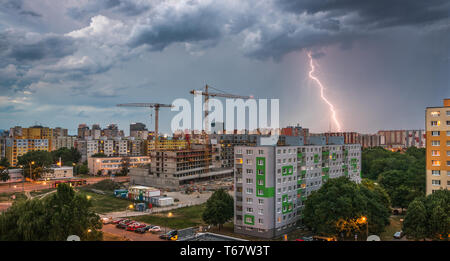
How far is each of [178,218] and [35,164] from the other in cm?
3111

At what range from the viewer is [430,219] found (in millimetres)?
15430

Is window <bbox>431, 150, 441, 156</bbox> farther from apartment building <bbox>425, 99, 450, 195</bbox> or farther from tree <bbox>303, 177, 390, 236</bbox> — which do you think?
tree <bbox>303, 177, 390, 236</bbox>

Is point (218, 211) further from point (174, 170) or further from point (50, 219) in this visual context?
point (174, 170)

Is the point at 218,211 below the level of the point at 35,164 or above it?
below

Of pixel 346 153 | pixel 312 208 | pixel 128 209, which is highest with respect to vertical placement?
pixel 346 153

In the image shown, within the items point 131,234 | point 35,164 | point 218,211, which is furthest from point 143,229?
point 35,164

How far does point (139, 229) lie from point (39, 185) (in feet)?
89.0

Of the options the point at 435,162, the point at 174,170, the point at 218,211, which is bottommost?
the point at 218,211

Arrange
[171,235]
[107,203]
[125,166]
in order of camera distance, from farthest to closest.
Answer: [125,166], [107,203], [171,235]

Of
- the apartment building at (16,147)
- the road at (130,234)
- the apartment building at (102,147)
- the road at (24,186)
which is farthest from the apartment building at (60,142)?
the road at (130,234)
